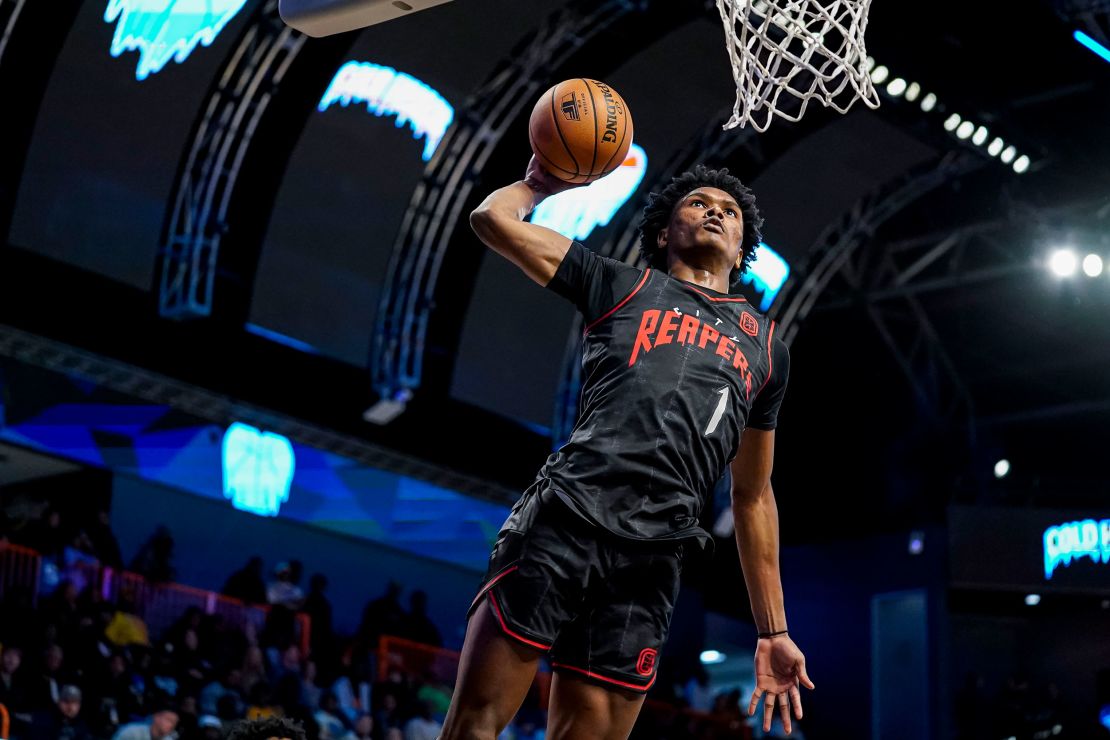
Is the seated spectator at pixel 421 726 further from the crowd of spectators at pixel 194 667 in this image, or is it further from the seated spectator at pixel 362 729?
the seated spectator at pixel 362 729

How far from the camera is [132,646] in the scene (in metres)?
11.1

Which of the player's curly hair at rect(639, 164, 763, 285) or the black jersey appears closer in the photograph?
the black jersey

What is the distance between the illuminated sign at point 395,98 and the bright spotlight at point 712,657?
10986mm

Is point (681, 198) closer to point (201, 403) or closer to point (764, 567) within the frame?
point (764, 567)

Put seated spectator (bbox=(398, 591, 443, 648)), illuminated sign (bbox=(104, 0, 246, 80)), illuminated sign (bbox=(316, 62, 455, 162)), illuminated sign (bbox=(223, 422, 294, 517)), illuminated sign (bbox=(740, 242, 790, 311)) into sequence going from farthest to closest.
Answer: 1. illuminated sign (bbox=(740, 242, 790, 311))
2. illuminated sign (bbox=(223, 422, 294, 517))
3. seated spectator (bbox=(398, 591, 443, 648))
4. illuminated sign (bbox=(316, 62, 455, 162))
5. illuminated sign (bbox=(104, 0, 246, 80))

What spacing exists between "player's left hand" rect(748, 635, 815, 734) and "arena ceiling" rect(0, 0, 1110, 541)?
9.30 meters

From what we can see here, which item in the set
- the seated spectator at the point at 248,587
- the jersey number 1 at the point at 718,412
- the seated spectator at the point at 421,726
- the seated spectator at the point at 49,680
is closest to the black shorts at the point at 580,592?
the jersey number 1 at the point at 718,412

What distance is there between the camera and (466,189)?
14.1m

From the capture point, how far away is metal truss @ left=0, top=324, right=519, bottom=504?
1235 centimetres

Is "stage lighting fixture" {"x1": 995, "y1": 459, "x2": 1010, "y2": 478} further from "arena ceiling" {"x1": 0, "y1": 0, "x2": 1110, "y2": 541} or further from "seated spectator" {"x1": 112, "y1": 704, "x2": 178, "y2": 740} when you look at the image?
"seated spectator" {"x1": 112, "y1": 704, "x2": 178, "y2": 740}

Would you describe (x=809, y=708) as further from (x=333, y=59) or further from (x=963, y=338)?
(x=333, y=59)

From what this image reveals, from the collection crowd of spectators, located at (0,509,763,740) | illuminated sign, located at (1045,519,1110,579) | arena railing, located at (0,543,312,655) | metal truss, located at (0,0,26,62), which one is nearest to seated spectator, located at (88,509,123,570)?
crowd of spectators, located at (0,509,763,740)

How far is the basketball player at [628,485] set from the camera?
3498 mm

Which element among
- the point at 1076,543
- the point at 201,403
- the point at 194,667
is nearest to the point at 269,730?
the point at 194,667
